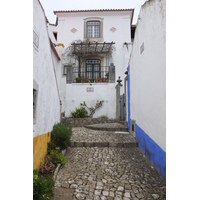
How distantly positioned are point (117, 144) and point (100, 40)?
10272mm

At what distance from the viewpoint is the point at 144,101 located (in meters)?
4.49

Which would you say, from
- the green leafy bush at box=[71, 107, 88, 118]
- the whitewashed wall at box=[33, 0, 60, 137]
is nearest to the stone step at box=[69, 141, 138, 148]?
the whitewashed wall at box=[33, 0, 60, 137]

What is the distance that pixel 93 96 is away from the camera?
10422 mm

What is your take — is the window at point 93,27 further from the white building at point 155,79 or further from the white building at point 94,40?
the white building at point 155,79

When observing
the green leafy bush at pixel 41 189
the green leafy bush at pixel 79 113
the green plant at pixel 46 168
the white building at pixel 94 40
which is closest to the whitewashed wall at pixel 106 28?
the white building at pixel 94 40

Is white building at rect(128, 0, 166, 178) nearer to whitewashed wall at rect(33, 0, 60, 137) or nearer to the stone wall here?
whitewashed wall at rect(33, 0, 60, 137)

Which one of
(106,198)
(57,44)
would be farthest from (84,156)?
(57,44)

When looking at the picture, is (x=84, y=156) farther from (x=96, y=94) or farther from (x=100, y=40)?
(x=100, y=40)

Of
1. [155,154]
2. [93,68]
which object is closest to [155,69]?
[155,154]

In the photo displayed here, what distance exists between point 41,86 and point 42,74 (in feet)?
0.89

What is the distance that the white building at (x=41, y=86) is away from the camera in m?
3.11

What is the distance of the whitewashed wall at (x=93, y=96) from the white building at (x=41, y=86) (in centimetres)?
613

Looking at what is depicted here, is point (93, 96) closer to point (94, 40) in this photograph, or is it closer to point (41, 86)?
point (94, 40)

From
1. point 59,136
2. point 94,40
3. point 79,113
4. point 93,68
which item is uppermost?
point 94,40
